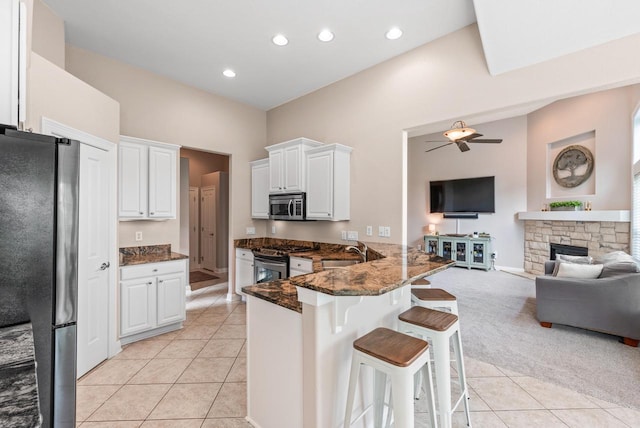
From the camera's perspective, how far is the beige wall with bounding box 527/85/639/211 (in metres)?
4.76

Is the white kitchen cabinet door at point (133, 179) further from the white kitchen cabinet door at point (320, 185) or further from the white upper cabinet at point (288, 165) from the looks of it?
the white kitchen cabinet door at point (320, 185)

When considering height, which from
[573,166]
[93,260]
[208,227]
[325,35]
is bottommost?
[93,260]

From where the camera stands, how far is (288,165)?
160 inches

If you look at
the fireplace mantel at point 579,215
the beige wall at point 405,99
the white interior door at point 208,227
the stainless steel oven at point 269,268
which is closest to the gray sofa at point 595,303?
the beige wall at point 405,99

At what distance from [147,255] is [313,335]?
3006 mm

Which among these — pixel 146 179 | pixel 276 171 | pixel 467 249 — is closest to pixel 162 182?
pixel 146 179

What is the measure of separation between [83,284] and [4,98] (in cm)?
196

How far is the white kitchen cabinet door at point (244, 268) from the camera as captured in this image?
4316 millimetres

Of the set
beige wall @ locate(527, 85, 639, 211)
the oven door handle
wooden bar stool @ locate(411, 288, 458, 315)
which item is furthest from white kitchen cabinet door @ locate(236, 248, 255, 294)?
beige wall @ locate(527, 85, 639, 211)

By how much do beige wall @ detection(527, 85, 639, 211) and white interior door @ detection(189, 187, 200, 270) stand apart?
8.10m

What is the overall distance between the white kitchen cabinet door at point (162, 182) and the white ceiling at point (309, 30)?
114 cm

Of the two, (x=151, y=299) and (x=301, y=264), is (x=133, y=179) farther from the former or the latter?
(x=301, y=264)

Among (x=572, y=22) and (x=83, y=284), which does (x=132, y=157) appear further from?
(x=572, y=22)

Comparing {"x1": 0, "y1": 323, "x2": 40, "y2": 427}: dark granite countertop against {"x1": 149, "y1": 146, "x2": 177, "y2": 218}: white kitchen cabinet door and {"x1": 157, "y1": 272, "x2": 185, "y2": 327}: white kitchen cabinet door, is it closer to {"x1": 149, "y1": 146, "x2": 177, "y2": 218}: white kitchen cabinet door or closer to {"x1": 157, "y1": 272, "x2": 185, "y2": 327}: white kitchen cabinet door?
{"x1": 157, "y1": 272, "x2": 185, "y2": 327}: white kitchen cabinet door
